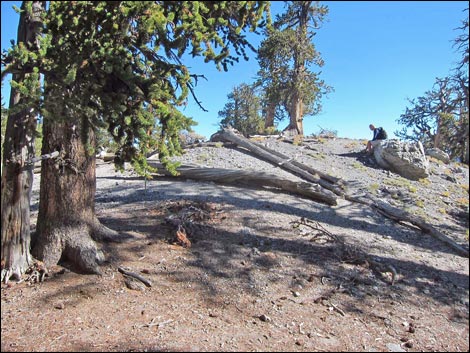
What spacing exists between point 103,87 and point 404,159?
10662mm

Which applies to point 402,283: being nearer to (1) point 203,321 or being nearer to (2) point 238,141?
(1) point 203,321

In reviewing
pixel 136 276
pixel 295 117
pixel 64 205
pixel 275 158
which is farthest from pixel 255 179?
pixel 295 117

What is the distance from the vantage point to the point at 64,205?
4504mm

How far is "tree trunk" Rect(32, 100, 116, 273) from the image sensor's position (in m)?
4.39

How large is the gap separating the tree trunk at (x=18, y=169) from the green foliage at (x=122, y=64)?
23 centimetres

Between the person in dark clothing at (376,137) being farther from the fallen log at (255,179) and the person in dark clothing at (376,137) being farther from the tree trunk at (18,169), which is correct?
the tree trunk at (18,169)

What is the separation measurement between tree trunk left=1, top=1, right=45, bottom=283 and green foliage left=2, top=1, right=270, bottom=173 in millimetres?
230

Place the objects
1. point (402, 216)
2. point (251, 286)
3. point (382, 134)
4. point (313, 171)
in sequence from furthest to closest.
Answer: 1. point (382, 134)
2. point (313, 171)
3. point (402, 216)
4. point (251, 286)

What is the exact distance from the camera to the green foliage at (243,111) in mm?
28188

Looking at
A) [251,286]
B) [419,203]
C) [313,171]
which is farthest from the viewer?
[313,171]

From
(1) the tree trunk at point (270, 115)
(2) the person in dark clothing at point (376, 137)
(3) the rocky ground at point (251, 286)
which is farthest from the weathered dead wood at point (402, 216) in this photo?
(1) the tree trunk at point (270, 115)

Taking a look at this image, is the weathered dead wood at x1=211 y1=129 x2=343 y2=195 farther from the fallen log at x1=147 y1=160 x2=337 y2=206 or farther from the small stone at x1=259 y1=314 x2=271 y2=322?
the small stone at x1=259 y1=314 x2=271 y2=322

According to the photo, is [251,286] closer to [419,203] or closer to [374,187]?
[419,203]

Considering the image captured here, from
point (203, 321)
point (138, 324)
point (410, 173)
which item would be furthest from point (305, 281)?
point (410, 173)
